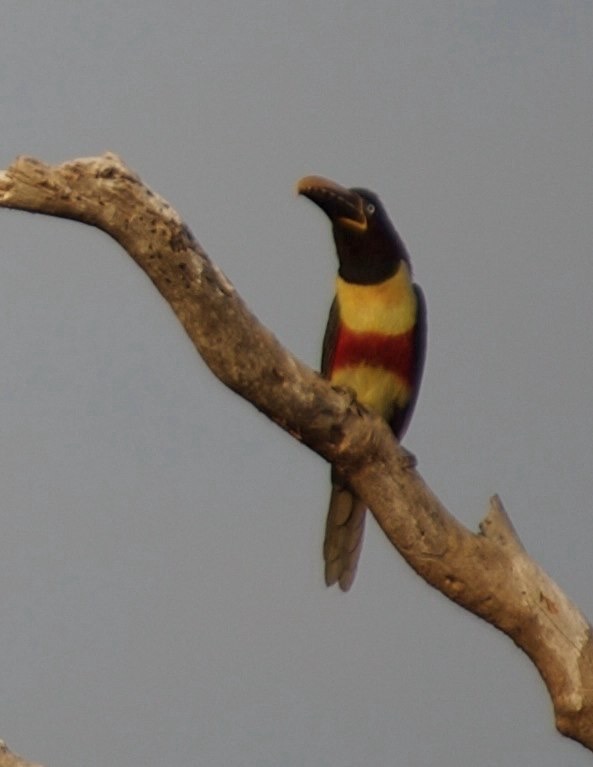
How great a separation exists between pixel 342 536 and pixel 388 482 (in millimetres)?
517

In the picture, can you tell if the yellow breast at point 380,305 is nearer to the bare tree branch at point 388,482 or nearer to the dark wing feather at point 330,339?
the dark wing feather at point 330,339

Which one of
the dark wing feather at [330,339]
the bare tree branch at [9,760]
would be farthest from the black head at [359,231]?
the bare tree branch at [9,760]

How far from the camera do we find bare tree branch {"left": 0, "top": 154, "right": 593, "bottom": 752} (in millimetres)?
3117

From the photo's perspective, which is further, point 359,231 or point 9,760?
point 359,231

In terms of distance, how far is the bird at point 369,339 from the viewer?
12.4 feet

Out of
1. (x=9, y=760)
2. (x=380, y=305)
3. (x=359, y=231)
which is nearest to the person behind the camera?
(x=9, y=760)

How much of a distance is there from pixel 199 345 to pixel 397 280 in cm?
81

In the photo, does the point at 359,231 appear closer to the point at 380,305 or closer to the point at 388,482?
the point at 380,305

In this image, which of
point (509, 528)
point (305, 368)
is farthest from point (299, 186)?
point (509, 528)

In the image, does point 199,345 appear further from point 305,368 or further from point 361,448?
point 361,448

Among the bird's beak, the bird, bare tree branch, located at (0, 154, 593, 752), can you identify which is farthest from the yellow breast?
bare tree branch, located at (0, 154, 593, 752)

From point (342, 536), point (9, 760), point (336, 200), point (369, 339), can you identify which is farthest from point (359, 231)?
point (9, 760)

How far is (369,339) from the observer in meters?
3.86

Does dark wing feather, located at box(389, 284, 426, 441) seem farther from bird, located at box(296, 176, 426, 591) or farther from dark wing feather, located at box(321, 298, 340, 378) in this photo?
dark wing feather, located at box(321, 298, 340, 378)
